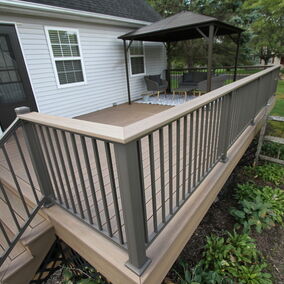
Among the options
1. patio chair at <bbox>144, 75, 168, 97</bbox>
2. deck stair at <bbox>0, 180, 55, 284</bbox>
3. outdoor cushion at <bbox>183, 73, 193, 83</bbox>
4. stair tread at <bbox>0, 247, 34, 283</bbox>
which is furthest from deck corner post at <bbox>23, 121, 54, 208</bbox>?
outdoor cushion at <bbox>183, 73, 193, 83</bbox>

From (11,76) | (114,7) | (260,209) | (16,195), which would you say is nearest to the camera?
(16,195)

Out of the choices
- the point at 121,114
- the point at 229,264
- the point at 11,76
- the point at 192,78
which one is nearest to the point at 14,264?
the point at 229,264

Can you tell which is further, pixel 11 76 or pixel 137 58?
pixel 137 58

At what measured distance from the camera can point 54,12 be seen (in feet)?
14.6

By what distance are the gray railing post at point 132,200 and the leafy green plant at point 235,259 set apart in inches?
55.8

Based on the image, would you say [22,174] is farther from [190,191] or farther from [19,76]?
[19,76]

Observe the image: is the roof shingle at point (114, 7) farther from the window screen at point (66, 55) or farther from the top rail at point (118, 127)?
the top rail at point (118, 127)

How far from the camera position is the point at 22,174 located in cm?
270

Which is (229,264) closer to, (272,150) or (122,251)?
(122,251)

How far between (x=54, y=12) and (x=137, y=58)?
3677mm

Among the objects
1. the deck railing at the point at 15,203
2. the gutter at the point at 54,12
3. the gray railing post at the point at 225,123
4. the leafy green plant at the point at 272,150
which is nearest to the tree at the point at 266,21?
the leafy green plant at the point at 272,150

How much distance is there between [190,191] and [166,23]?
219 inches

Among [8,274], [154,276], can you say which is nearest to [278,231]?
[154,276]

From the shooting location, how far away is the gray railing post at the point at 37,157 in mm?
1688
